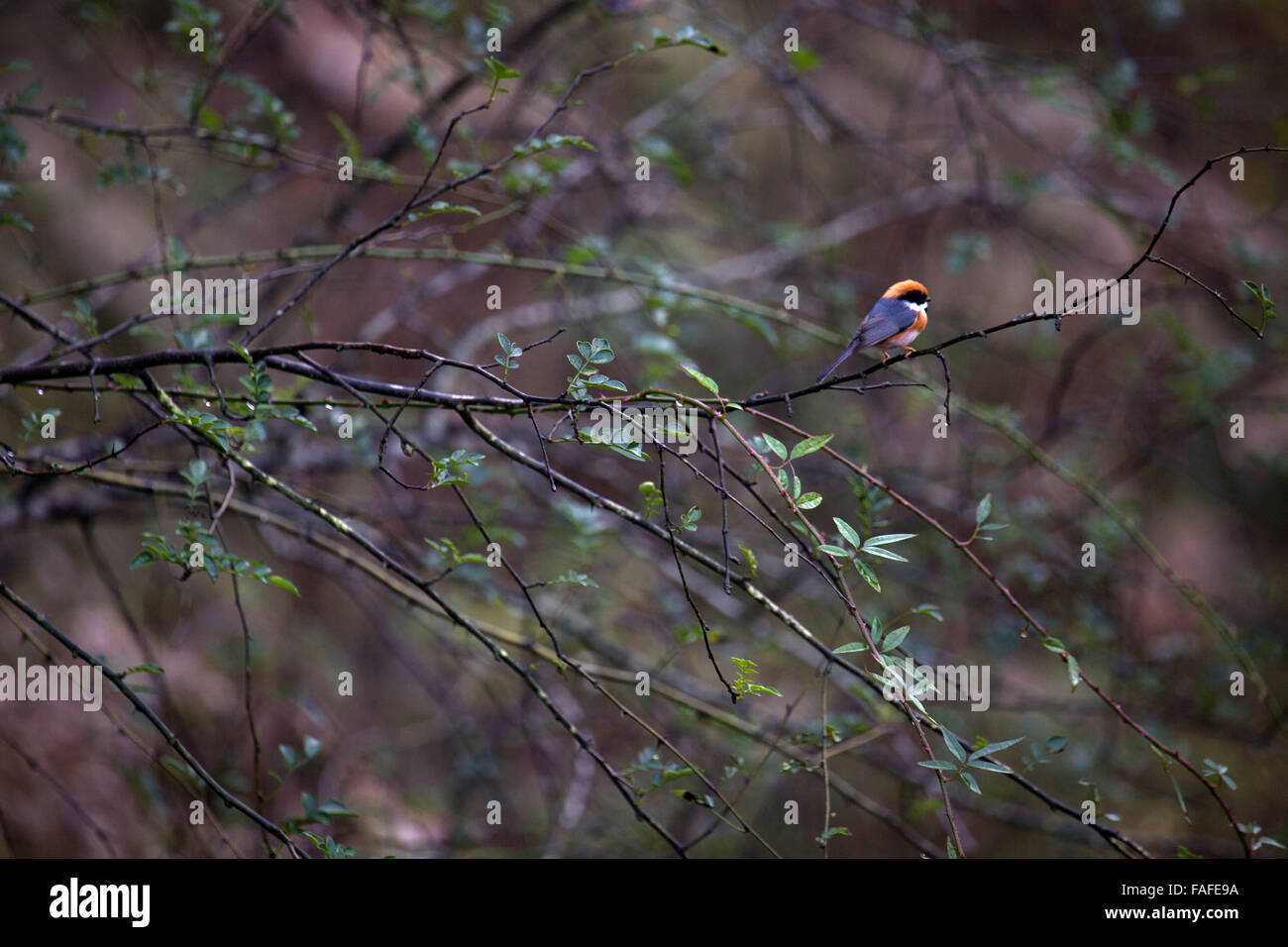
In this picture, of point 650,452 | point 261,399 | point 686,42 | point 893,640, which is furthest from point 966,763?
point 650,452

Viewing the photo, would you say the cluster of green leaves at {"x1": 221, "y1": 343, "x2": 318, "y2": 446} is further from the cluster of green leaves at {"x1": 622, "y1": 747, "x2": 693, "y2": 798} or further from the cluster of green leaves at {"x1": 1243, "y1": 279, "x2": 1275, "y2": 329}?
the cluster of green leaves at {"x1": 1243, "y1": 279, "x2": 1275, "y2": 329}

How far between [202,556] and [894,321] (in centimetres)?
160

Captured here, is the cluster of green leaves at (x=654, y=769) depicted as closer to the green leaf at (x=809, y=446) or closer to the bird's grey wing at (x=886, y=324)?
the green leaf at (x=809, y=446)

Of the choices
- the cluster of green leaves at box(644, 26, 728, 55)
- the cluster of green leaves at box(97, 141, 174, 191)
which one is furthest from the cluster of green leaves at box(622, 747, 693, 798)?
the cluster of green leaves at box(97, 141, 174, 191)

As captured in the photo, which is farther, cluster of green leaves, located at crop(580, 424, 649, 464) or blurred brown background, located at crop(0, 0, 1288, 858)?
blurred brown background, located at crop(0, 0, 1288, 858)

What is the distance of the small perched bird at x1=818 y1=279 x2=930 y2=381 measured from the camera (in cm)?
219

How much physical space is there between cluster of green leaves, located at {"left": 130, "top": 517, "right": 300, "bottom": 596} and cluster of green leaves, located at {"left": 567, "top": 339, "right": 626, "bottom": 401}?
24.0 inches

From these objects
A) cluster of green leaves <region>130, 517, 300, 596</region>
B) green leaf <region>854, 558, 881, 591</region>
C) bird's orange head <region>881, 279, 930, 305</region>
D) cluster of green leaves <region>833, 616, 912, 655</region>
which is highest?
bird's orange head <region>881, 279, 930, 305</region>

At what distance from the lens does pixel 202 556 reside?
165 centimetres

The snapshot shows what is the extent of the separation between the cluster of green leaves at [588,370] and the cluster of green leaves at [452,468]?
0.21 metres

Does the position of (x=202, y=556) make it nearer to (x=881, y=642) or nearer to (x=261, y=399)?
(x=261, y=399)

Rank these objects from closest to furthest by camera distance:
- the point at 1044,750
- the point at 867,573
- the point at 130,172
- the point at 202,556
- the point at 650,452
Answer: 1. the point at 867,573
2. the point at 202,556
3. the point at 1044,750
4. the point at 130,172
5. the point at 650,452

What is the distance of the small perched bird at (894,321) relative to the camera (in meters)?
2.19

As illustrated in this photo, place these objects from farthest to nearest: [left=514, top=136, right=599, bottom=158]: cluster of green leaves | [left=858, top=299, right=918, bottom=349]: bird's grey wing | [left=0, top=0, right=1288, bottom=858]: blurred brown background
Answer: [left=0, top=0, right=1288, bottom=858]: blurred brown background → [left=858, top=299, right=918, bottom=349]: bird's grey wing → [left=514, top=136, right=599, bottom=158]: cluster of green leaves
